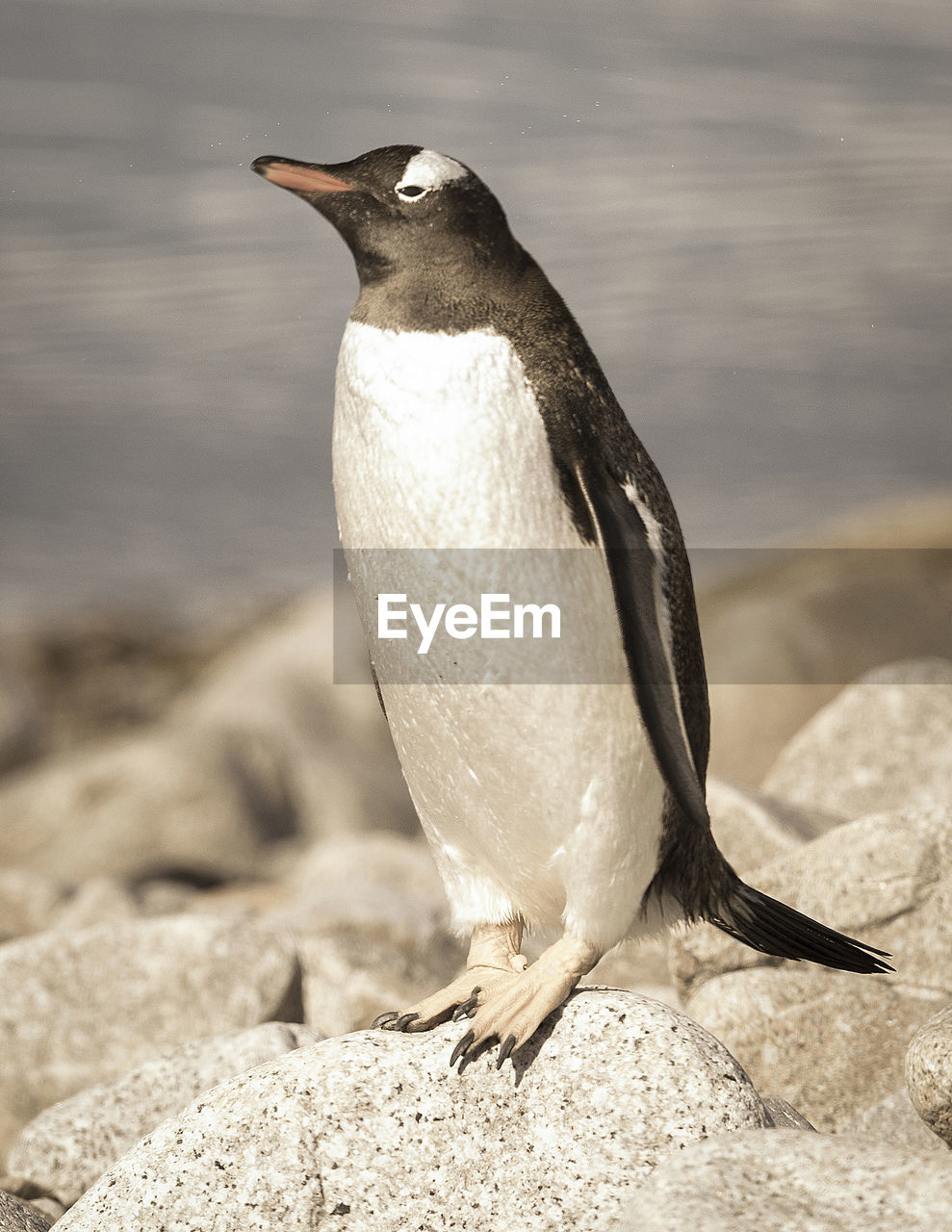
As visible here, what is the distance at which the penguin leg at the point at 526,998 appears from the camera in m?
1.70

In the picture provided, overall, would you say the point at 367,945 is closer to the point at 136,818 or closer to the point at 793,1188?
the point at 793,1188

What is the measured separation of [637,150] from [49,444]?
26.1 feet

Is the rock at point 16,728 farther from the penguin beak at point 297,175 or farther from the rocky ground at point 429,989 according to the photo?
the penguin beak at point 297,175

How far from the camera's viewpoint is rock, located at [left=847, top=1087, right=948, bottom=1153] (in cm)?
210

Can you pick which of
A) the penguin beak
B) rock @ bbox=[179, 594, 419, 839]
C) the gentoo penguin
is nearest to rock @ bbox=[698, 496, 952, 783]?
rock @ bbox=[179, 594, 419, 839]

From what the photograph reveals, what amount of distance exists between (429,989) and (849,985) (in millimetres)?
1141

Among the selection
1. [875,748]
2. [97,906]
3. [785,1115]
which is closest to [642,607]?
[785,1115]

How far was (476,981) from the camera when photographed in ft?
6.23

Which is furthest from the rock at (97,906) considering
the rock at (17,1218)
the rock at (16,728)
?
the rock at (16,728)

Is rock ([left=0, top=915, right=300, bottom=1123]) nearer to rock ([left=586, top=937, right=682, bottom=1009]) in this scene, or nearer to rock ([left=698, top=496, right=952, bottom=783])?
rock ([left=586, top=937, right=682, bottom=1009])

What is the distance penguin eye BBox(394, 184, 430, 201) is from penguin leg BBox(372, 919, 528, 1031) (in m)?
1.08

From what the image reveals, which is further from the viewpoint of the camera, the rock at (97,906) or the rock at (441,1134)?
the rock at (97,906)

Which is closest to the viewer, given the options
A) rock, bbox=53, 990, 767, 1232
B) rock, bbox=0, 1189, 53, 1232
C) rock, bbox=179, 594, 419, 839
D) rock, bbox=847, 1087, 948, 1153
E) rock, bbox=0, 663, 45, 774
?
rock, bbox=53, 990, 767, 1232

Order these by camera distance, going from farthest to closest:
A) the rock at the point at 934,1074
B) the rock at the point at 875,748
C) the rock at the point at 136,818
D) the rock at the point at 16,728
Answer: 1. the rock at the point at 16,728
2. the rock at the point at 136,818
3. the rock at the point at 875,748
4. the rock at the point at 934,1074
